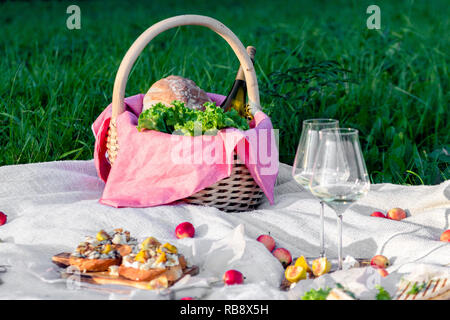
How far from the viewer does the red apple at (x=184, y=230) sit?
7.48 feet

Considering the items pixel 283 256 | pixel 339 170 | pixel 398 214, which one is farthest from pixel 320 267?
pixel 398 214

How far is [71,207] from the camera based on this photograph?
2.49m

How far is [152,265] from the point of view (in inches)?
70.5

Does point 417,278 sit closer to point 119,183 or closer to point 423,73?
point 119,183

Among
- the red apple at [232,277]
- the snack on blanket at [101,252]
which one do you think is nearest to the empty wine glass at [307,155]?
the red apple at [232,277]

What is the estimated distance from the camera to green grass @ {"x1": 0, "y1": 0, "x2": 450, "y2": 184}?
3629 mm

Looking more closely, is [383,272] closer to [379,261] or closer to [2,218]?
[379,261]

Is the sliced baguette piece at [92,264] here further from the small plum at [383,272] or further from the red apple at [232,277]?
the small plum at [383,272]

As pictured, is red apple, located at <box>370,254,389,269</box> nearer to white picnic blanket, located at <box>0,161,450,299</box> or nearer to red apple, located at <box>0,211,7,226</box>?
white picnic blanket, located at <box>0,161,450,299</box>

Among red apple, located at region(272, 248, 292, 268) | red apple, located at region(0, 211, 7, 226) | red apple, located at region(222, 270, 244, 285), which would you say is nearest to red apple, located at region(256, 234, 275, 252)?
red apple, located at region(272, 248, 292, 268)

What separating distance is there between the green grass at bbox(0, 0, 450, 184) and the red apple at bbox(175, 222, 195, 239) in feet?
4.18

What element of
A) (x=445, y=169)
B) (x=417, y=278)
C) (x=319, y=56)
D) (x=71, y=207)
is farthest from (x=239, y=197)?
(x=319, y=56)
